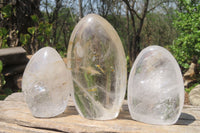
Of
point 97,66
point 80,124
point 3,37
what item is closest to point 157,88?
point 97,66

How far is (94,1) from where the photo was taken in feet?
23.2

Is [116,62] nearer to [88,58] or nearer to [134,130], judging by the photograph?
[88,58]

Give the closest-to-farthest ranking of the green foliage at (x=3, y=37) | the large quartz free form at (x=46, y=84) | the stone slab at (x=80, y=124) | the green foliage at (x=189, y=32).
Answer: the stone slab at (x=80, y=124) < the large quartz free form at (x=46, y=84) < the green foliage at (x=189, y=32) < the green foliage at (x=3, y=37)

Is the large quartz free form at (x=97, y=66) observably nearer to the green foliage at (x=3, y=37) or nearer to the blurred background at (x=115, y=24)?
the blurred background at (x=115, y=24)

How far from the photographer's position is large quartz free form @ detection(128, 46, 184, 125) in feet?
3.97

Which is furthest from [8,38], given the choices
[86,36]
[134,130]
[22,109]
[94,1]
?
[134,130]

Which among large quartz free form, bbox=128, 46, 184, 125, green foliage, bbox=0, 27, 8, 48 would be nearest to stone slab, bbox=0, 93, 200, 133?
large quartz free form, bbox=128, 46, 184, 125

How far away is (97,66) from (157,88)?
1.22ft

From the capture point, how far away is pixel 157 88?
1.22 meters

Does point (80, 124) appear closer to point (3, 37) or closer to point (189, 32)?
point (189, 32)

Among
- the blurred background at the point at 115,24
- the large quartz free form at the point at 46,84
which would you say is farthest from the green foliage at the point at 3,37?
the large quartz free form at the point at 46,84

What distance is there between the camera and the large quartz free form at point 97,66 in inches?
49.6

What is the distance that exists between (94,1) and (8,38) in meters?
3.25

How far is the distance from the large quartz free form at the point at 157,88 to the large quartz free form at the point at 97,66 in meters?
0.11
